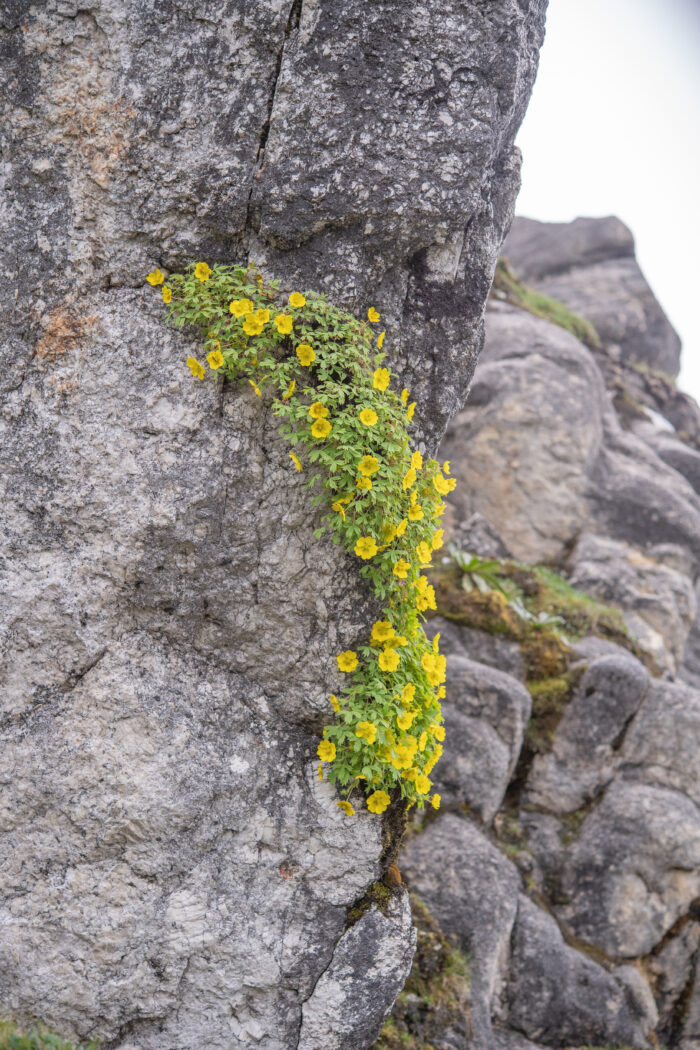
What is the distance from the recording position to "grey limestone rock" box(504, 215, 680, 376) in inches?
685

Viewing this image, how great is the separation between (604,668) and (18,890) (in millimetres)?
5682

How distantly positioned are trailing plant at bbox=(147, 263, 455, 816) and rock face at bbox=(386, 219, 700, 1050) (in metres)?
2.58

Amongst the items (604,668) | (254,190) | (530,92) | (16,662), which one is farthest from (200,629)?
(604,668)

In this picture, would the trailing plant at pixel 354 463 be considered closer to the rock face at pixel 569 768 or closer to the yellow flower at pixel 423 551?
the yellow flower at pixel 423 551

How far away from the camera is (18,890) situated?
4.00 meters

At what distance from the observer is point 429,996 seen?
5.44 meters

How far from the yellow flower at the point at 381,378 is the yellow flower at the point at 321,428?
1.13 ft

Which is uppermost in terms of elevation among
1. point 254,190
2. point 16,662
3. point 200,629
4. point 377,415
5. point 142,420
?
point 254,190

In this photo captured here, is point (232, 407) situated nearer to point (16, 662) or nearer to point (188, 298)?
point (188, 298)

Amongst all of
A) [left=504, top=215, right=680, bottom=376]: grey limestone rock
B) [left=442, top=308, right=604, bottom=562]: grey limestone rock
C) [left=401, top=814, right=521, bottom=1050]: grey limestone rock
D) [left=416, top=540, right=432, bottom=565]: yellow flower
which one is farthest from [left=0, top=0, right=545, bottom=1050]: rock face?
[left=504, top=215, right=680, bottom=376]: grey limestone rock

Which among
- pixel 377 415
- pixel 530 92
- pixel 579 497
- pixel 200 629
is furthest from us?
pixel 579 497

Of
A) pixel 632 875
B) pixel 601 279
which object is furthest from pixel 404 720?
pixel 601 279

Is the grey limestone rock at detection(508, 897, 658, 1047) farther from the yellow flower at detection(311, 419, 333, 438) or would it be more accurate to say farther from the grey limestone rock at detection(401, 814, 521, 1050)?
the yellow flower at detection(311, 419, 333, 438)

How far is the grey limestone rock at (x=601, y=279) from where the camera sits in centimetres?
1739
